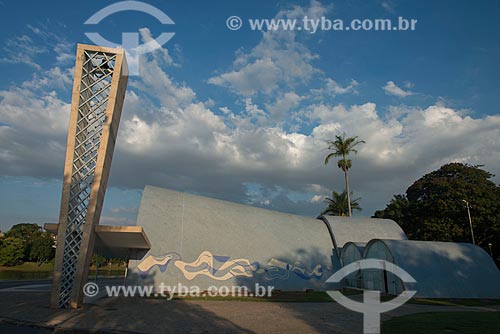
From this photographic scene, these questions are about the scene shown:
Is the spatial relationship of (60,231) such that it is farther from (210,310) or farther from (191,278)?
(191,278)

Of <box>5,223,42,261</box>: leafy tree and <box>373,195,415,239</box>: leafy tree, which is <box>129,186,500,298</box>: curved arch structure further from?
<box>5,223,42,261</box>: leafy tree

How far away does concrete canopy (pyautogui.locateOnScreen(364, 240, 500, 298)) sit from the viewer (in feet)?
77.4

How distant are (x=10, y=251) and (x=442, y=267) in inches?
2789

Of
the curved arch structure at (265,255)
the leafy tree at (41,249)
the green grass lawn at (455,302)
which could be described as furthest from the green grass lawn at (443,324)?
the leafy tree at (41,249)

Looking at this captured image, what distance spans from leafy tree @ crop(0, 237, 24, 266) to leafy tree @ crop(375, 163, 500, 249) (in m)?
68.2

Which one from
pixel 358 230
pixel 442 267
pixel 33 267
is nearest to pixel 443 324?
pixel 442 267

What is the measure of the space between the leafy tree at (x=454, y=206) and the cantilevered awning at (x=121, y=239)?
32.7 meters

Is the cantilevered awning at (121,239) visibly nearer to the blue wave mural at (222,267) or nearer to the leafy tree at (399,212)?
the blue wave mural at (222,267)

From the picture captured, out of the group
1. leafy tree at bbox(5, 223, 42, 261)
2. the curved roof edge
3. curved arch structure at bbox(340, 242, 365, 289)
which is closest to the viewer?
curved arch structure at bbox(340, 242, 365, 289)

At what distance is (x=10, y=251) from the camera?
2562 inches

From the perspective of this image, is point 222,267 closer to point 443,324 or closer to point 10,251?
point 443,324

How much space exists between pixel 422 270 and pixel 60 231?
2221cm

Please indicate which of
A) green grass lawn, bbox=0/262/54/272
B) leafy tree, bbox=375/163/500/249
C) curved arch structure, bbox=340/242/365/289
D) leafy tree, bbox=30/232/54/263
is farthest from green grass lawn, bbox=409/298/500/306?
leafy tree, bbox=30/232/54/263

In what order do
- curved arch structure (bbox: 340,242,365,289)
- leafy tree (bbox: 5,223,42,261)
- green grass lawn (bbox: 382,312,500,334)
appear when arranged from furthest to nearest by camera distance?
leafy tree (bbox: 5,223,42,261) < curved arch structure (bbox: 340,242,365,289) < green grass lawn (bbox: 382,312,500,334)
